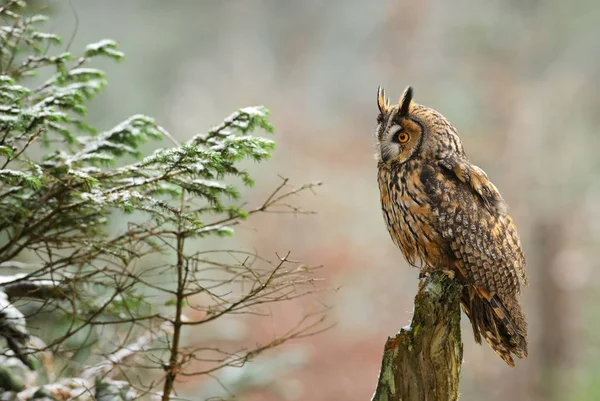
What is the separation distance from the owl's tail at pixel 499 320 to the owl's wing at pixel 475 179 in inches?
11.8

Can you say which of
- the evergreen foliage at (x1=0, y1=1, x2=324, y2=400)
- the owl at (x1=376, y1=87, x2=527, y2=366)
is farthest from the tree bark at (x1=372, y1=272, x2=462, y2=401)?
the evergreen foliage at (x1=0, y1=1, x2=324, y2=400)

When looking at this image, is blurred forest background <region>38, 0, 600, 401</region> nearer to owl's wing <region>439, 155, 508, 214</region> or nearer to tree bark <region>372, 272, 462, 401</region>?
owl's wing <region>439, 155, 508, 214</region>

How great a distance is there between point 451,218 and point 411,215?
0.43ft

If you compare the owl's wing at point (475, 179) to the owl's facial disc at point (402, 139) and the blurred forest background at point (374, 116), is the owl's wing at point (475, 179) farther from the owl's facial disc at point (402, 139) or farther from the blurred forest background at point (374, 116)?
the blurred forest background at point (374, 116)

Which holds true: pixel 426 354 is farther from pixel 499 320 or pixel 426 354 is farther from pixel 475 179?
pixel 475 179

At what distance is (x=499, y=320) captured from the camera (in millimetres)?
2174

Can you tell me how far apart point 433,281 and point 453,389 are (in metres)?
0.33

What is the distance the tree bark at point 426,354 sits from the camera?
1.84m

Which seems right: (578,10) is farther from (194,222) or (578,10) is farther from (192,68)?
(194,222)

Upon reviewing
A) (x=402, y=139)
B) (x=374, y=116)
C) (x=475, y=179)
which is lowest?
(x=475, y=179)

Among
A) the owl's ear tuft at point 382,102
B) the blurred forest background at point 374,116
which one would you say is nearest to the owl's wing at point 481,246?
the owl's ear tuft at point 382,102

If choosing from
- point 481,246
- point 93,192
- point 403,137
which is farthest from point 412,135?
point 93,192

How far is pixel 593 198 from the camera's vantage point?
7.70m

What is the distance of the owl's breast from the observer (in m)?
2.13
